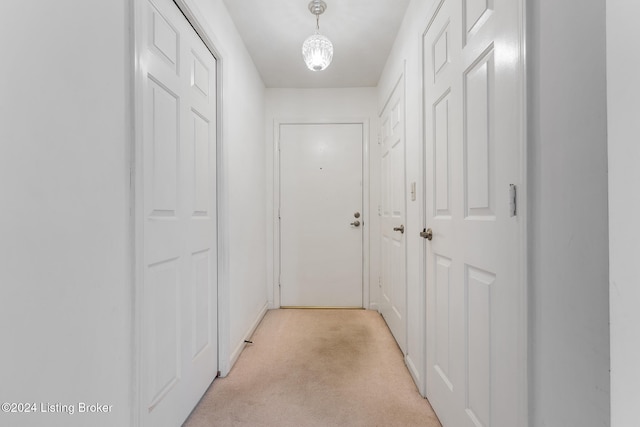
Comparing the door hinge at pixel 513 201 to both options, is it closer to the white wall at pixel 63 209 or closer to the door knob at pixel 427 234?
the door knob at pixel 427 234

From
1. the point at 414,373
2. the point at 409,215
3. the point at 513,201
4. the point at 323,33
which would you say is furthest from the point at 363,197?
the point at 513,201

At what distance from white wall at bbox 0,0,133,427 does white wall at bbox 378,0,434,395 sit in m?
1.37

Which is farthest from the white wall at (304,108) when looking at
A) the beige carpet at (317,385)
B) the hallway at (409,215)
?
the hallway at (409,215)

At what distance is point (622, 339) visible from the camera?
611 millimetres

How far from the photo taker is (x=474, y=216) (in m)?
1.11

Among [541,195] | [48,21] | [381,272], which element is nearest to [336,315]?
[381,272]

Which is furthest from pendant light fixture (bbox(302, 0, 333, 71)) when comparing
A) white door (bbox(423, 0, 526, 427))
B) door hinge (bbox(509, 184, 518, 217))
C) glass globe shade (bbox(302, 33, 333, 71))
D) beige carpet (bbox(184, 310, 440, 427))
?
beige carpet (bbox(184, 310, 440, 427))

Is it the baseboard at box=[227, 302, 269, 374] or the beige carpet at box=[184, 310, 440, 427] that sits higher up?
the baseboard at box=[227, 302, 269, 374]

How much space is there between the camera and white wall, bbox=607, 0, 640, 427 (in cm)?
61

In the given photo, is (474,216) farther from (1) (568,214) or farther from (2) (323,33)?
(2) (323,33)

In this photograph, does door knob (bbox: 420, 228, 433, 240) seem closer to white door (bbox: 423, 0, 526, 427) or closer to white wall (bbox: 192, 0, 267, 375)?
white door (bbox: 423, 0, 526, 427)

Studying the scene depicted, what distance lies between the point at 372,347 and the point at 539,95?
1966mm

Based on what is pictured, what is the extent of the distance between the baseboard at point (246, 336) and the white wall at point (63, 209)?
104 cm

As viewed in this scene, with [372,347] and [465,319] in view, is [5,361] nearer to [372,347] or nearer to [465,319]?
[465,319]
